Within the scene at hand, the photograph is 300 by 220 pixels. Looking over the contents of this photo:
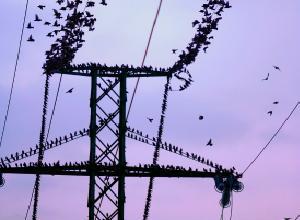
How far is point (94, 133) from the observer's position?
2339cm

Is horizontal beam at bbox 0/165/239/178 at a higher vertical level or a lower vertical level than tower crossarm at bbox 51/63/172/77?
lower

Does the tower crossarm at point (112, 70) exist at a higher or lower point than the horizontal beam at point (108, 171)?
higher

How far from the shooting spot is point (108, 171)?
2314 centimetres

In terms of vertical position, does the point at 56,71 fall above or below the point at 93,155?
above

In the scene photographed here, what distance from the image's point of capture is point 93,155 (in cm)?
2295

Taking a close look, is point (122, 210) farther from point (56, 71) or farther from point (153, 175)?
point (56, 71)

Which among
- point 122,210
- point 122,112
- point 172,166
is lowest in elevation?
point 122,210

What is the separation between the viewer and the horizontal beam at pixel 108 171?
22.8 metres

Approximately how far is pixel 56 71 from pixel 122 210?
4.89 metres

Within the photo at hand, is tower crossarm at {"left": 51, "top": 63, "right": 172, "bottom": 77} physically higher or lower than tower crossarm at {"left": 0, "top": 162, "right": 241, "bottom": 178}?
higher

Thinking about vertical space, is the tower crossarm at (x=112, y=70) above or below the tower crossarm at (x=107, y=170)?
above

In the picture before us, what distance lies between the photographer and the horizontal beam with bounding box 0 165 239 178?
22.8 m

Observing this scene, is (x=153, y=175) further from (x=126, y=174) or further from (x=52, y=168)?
(x=52, y=168)

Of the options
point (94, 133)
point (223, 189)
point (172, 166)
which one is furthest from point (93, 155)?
point (223, 189)
